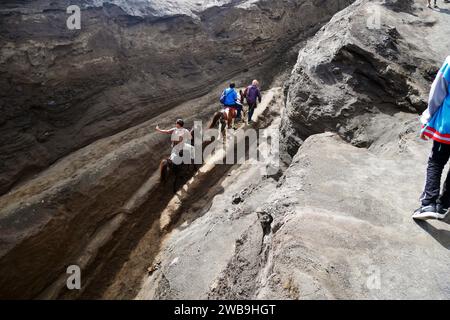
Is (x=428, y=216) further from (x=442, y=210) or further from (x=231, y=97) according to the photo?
(x=231, y=97)

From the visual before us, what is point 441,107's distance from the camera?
3605 mm

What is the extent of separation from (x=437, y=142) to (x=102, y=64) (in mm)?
10544

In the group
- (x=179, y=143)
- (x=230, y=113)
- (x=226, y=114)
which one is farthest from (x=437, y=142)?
(x=230, y=113)

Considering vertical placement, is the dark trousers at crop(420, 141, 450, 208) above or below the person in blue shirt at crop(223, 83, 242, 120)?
above

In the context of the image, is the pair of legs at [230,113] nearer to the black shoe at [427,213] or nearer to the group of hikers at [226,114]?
the group of hikers at [226,114]

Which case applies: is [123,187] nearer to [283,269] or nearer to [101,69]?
[101,69]

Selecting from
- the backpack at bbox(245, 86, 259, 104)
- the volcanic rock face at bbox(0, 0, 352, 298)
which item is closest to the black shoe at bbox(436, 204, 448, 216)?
the volcanic rock face at bbox(0, 0, 352, 298)

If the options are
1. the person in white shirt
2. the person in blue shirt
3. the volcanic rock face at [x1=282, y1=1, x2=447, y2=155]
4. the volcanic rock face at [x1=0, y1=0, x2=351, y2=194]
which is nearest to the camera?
the volcanic rock face at [x1=282, y1=1, x2=447, y2=155]

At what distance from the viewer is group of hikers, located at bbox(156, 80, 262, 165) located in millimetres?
10141

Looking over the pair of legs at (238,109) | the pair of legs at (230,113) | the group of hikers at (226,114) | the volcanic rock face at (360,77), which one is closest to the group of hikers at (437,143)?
the volcanic rock face at (360,77)

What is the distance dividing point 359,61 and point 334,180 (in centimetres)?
379

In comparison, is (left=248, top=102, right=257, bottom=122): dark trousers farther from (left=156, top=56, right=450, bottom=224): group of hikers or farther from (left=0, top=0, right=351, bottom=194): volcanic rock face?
(left=156, top=56, right=450, bottom=224): group of hikers

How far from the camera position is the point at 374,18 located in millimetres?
8266

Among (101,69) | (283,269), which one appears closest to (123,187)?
(101,69)
